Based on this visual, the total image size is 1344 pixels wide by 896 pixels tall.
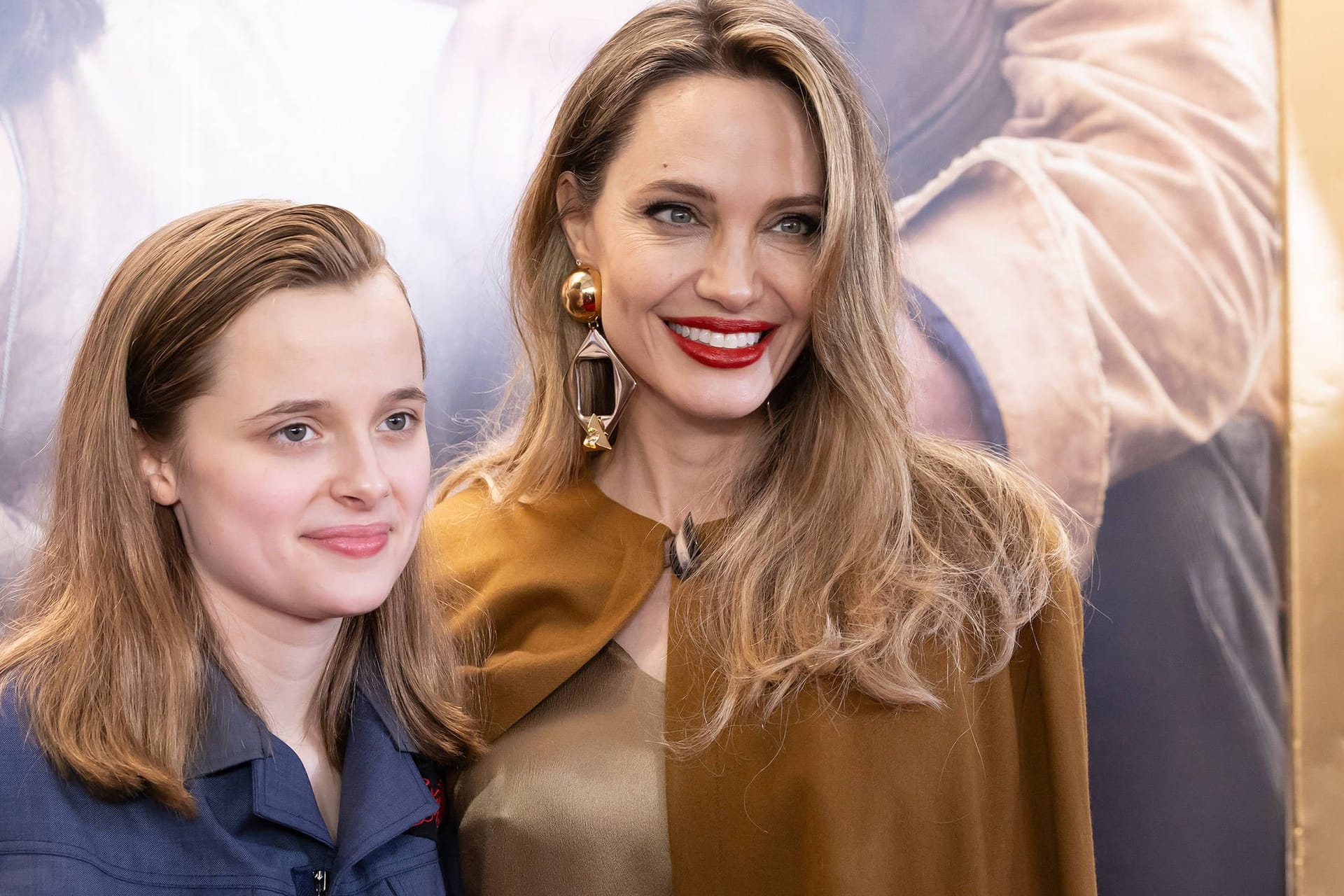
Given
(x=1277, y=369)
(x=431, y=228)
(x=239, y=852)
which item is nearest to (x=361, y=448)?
(x=239, y=852)

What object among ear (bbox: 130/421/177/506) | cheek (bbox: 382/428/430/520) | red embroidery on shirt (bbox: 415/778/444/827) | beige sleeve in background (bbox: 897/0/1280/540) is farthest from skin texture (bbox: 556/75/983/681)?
beige sleeve in background (bbox: 897/0/1280/540)

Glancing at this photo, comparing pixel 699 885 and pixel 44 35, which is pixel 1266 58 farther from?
pixel 44 35

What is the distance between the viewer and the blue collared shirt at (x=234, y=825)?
1.46 meters

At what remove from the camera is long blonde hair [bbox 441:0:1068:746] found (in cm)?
188

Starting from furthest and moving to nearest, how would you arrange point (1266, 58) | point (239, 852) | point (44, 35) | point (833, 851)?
point (1266, 58) < point (44, 35) < point (833, 851) < point (239, 852)

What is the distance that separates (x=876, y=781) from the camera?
183 centimetres

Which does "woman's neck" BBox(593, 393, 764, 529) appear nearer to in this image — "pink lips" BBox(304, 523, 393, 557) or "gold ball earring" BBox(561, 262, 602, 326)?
"gold ball earring" BBox(561, 262, 602, 326)

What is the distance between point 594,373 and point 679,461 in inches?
9.2

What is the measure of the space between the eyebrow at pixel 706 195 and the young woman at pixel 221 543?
0.49 meters

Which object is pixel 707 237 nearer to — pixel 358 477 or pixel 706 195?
pixel 706 195

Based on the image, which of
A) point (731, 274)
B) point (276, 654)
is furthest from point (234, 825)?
point (731, 274)

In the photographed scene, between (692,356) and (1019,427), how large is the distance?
1.28 metres

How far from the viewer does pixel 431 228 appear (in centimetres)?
310

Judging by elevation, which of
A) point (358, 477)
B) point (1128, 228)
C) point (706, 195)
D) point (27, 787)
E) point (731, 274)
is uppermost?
point (706, 195)
